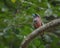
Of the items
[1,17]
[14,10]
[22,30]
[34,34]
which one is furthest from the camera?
[14,10]

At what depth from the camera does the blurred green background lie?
2195mm

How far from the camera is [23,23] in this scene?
7.36 ft

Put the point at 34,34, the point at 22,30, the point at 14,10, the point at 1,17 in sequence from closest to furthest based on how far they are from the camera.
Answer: the point at 34,34
the point at 22,30
the point at 1,17
the point at 14,10

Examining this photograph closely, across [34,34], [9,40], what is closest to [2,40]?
[9,40]

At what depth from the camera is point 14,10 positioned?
8.26 feet

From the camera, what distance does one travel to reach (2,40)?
2232mm

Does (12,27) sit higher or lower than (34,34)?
lower

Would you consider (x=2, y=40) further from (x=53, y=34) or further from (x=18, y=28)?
(x=53, y=34)

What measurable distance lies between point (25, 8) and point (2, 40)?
1.33ft

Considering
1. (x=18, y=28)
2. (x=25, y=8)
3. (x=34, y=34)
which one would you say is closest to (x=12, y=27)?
(x=18, y=28)

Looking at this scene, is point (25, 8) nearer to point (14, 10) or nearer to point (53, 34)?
point (14, 10)

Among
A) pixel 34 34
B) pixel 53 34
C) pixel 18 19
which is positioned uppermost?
pixel 34 34

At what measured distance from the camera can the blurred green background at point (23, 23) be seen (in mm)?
2195

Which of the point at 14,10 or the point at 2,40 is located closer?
the point at 2,40
